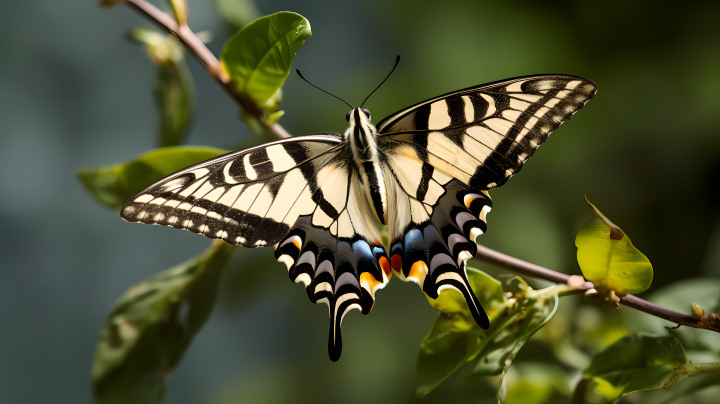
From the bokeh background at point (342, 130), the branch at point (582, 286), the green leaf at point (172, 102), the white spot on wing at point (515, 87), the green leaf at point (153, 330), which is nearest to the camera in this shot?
the branch at point (582, 286)

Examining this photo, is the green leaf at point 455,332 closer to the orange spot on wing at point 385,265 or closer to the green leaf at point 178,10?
the orange spot on wing at point 385,265

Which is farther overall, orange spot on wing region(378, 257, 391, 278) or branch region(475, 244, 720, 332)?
orange spot on wing region(378, 257, 391, 278)

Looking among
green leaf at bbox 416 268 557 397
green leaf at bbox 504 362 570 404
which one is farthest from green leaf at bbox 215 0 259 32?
green leaf at bbox 504 362 570 404

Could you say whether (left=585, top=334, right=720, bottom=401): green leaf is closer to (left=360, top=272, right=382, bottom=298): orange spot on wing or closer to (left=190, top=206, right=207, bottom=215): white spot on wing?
(left=360, top=272, right=382, bottom=298): orange spot on wing

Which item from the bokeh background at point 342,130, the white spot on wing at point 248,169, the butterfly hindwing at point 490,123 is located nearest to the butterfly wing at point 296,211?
the white spot on wing at point 248,169

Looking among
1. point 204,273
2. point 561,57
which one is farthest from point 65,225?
point 561,57

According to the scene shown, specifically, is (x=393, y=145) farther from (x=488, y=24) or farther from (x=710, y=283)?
(x=488, y=24)
